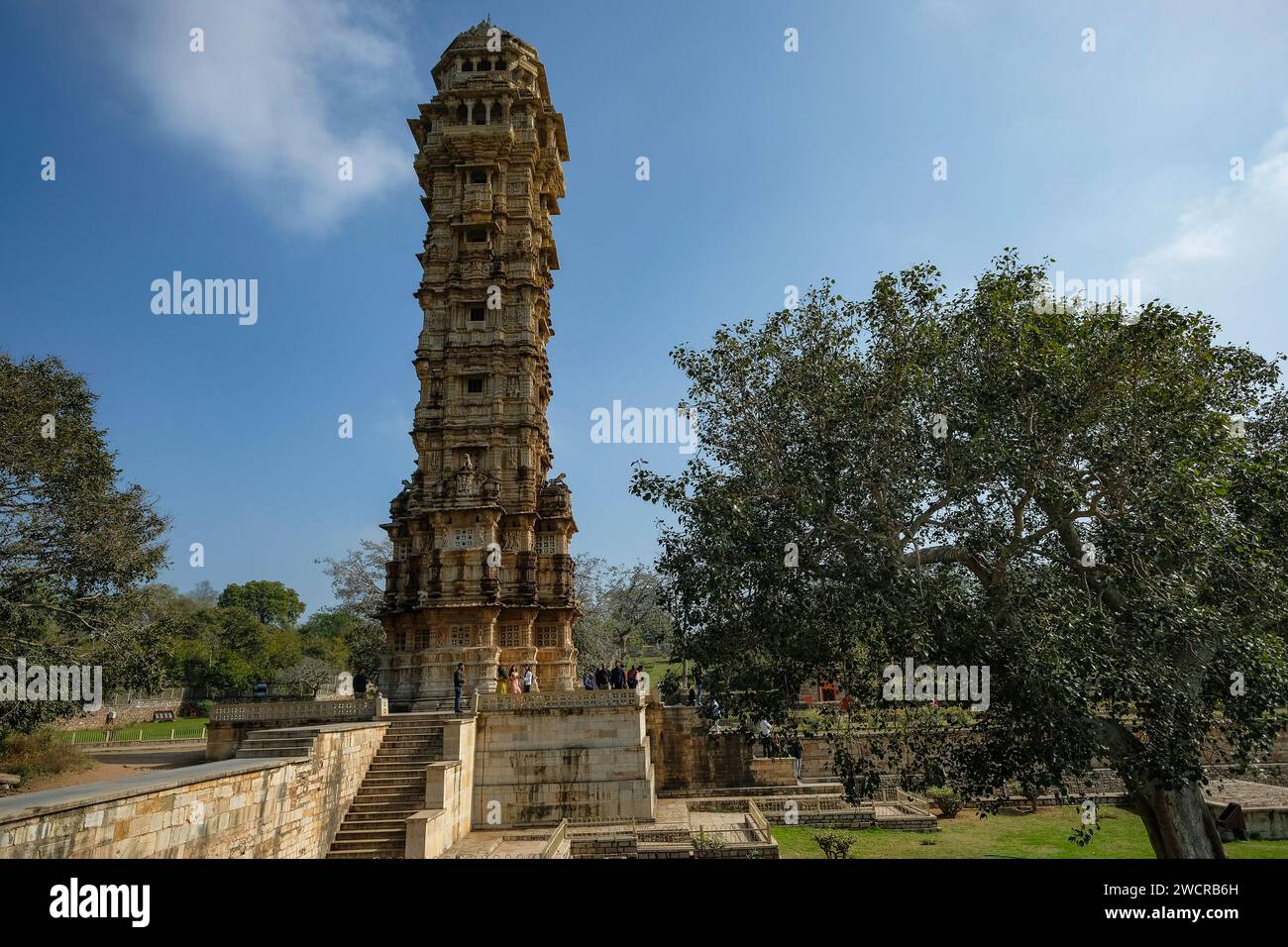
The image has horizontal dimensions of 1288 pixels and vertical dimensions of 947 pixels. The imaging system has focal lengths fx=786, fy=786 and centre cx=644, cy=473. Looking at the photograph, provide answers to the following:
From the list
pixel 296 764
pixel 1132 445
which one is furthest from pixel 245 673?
pixel 1132 445

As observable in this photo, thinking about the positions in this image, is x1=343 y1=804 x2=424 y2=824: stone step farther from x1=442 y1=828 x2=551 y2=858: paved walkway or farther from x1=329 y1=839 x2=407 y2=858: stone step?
x1=442 y1=828 x2=551 y2=858: paved walkway

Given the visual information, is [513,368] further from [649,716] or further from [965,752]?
[965,752]

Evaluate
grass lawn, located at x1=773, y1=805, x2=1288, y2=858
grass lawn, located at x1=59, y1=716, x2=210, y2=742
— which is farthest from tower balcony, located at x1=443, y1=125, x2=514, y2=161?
grass lawn, located at x1=773, y1=805, x2=1288, y2=858

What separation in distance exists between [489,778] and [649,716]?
24.3 feet

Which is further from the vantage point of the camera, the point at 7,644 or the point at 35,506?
the point at 35,506

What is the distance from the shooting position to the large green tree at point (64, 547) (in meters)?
23.6

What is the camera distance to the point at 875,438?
13422mm

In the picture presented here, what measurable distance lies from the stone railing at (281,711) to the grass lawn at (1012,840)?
44.3 ft

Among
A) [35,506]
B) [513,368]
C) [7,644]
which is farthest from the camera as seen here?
[513,368]

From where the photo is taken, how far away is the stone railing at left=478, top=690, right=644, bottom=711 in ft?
80.2

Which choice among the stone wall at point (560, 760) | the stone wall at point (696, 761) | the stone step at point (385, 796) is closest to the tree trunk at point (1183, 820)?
the stone wall at point (560, 760)

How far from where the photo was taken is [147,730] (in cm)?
4053

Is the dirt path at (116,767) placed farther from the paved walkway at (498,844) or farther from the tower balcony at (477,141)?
the tower balcony at (477,141)
